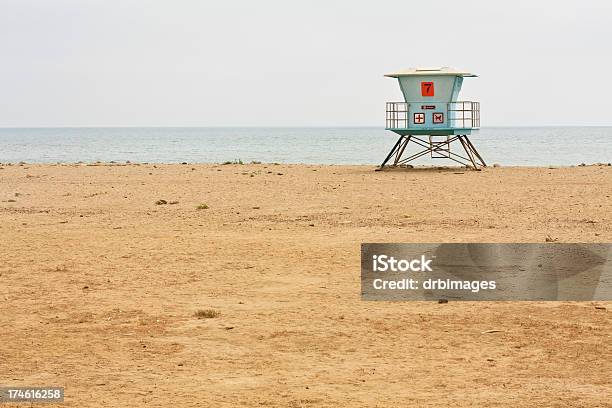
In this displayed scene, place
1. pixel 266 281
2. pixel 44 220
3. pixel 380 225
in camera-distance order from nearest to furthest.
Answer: pixel 266 281 < pixel 380 225 < pixel 44 220

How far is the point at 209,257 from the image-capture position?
16.1m

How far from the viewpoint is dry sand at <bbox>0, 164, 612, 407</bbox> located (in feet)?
28.6

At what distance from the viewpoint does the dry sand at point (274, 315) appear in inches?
343

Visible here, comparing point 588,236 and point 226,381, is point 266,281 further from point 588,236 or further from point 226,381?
point 588,236

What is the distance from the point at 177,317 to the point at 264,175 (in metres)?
24.0

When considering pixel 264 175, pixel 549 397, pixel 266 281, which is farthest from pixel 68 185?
pixel 549 397
